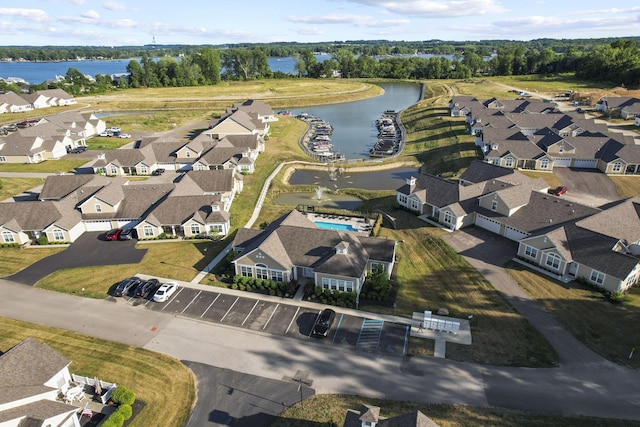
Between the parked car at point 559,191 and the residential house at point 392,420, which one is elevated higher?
the parked car at point 559,191

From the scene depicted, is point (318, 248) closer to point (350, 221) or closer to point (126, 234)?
point (350, 221)

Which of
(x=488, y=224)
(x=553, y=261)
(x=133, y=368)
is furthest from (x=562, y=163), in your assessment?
(x=133, y=368)

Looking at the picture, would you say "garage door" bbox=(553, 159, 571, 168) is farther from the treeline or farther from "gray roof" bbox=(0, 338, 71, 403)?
the treeline

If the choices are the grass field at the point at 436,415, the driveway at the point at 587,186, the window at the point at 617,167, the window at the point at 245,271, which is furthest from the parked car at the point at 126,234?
the window at the point at 617,167

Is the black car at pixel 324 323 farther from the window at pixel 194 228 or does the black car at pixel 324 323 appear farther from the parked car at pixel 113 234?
the parked car at pixel 113 234

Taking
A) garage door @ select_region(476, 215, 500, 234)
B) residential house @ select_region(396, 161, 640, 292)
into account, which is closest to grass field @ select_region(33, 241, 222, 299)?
residential house @ select_region(396, 161, 640, 292)
